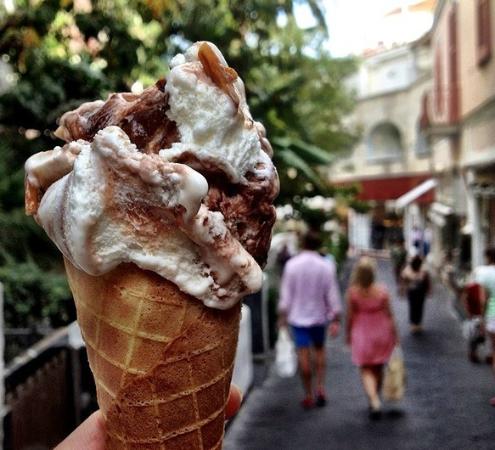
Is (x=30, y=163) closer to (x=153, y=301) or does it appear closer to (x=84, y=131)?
(x=84, y=131)

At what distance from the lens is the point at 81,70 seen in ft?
30.9

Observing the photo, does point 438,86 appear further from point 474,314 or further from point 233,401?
point 233,401

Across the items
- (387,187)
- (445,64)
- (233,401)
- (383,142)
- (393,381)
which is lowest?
(393,381)

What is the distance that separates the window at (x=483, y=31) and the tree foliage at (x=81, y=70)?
3.68 metres

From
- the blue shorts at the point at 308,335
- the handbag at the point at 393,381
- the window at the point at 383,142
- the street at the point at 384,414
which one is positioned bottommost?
the street at the point at 384,414

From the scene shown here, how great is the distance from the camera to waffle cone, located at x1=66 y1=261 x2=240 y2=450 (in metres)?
2.11

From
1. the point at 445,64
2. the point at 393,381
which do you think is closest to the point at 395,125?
the point at 445,64

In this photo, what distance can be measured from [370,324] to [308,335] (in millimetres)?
763

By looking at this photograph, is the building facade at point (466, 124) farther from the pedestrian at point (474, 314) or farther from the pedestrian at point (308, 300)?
the pedestrian at point (308, 300)

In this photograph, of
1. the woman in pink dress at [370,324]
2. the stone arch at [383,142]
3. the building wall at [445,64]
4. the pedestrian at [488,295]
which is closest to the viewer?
the woman in pink dress at [370,324]

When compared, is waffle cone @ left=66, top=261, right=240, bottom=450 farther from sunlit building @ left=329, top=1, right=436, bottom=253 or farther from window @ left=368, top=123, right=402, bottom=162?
window @ left=368, top=123, right=402, bottom=162

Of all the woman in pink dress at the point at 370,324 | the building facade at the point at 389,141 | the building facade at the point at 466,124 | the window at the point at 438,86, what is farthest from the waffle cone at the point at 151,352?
the building facade at the point at 389,141

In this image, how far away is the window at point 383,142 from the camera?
3828cm

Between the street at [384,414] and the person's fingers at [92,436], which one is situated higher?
the person's fingers at [92,436]
